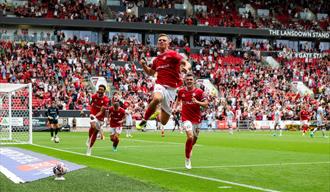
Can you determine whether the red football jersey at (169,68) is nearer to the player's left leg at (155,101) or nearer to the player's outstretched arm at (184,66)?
the player's outstretched arm at (184,66)

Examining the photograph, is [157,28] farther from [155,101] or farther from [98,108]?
[155,101]

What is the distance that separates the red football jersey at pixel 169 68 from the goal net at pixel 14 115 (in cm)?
1900

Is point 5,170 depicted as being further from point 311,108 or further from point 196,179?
point 311,108

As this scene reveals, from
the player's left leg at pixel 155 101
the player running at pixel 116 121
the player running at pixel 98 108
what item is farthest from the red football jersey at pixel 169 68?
the player running at pixel 116 121

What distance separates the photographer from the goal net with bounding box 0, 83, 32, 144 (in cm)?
3060

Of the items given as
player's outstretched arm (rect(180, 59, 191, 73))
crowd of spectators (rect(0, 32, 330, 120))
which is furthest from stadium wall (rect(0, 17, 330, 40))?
player's outstretched arm (rect(180, 59, 191, 73))

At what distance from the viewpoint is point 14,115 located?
39188mm

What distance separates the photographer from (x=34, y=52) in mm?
53406

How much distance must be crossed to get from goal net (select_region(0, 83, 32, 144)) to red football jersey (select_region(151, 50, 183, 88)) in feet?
62.3

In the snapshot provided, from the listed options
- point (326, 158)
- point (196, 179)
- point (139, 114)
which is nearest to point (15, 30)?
point (139, 114)

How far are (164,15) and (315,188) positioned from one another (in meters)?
56.2

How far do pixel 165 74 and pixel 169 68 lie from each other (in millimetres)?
148

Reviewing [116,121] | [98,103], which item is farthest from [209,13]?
[98,103]

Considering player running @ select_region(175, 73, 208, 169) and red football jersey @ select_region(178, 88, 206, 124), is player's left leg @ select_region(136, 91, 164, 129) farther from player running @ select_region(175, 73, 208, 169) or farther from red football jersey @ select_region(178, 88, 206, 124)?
red football jersey @ select_region(178, 88, 206, 124)
